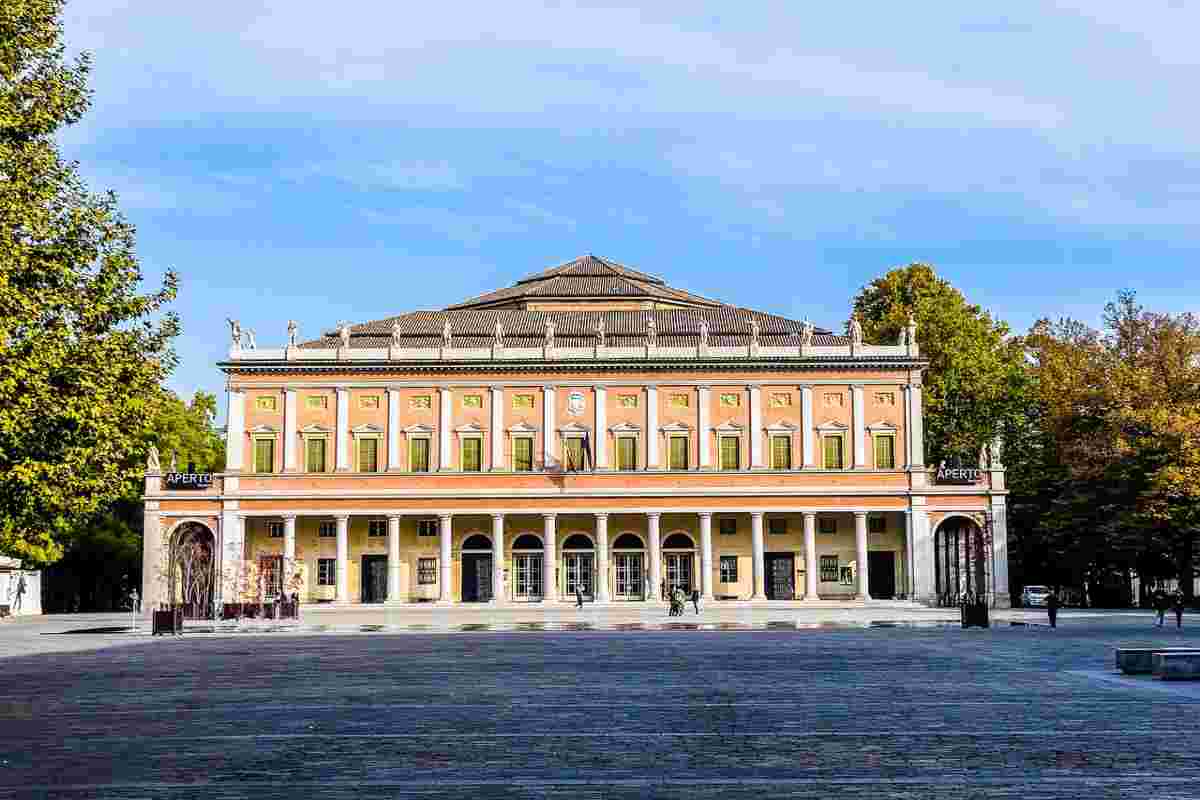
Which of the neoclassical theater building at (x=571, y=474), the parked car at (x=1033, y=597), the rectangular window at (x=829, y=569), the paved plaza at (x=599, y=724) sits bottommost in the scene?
the parked car at (x=1033, y=597)

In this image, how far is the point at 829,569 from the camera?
66062 millimetres

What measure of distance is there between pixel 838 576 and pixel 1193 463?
60.9 ft

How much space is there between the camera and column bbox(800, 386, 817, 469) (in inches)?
2571

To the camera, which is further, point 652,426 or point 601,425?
point 601,425

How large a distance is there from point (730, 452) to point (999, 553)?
519 inches

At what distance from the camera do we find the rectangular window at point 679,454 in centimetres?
6588

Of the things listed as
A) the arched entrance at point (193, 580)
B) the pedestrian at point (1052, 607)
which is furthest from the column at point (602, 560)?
the pedestrian at point (1052, 607)

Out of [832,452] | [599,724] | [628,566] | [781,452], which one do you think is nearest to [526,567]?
[628,566]

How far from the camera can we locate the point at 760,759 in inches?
500

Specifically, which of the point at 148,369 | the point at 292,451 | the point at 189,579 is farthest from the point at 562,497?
the point at 148,369

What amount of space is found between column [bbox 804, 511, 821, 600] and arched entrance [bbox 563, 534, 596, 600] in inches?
404

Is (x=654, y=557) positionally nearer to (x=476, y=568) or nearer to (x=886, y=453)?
(x=476, y=568)

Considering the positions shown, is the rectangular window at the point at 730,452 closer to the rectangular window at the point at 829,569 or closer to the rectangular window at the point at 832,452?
the rectangular window at the point at 832,452

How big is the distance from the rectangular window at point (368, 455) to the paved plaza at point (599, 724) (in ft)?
117
